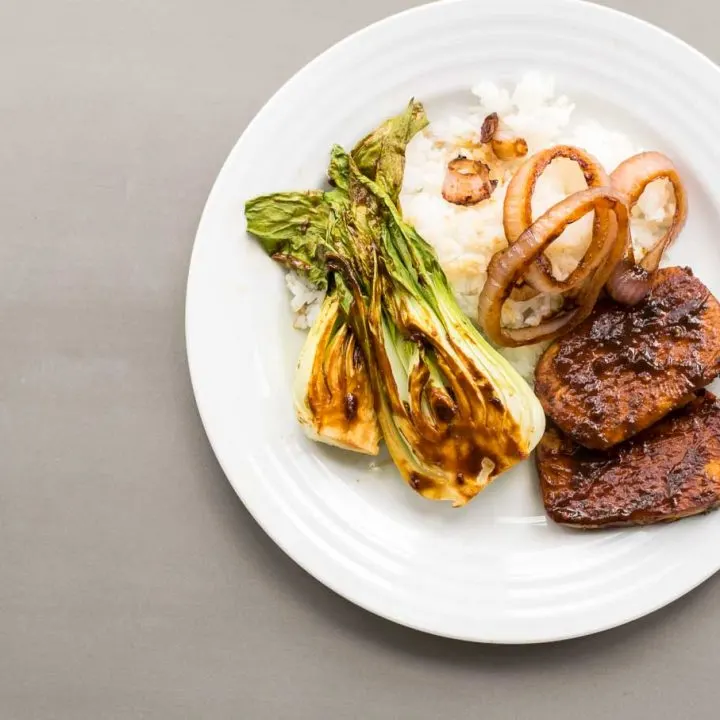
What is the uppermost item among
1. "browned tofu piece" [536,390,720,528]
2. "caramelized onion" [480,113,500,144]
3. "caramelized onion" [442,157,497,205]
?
"caramelized onion" [480,113,500,144]

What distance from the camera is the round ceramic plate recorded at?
335 centimetres

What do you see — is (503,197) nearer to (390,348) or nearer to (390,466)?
(390,348)

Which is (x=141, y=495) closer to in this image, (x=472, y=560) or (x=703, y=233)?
(x=472, y=560)

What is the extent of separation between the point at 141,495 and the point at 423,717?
1.61m

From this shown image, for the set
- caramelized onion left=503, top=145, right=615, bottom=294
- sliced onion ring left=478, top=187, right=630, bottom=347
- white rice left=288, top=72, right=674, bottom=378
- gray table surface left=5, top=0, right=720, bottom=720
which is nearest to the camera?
sliced onion ring left=478, top=187, right=630, bottom=347

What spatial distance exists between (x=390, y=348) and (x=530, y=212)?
0.79 metres

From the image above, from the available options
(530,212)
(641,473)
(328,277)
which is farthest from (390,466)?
(530,212)

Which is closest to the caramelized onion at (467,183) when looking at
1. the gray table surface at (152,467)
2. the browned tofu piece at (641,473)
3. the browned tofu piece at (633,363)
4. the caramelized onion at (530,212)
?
the caramelized onion at (530,212)

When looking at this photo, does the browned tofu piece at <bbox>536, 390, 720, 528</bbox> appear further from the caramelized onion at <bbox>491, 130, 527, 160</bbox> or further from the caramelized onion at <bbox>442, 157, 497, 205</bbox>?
the caramelized onion at <bbox>491, 130, 527, 160</bbox>

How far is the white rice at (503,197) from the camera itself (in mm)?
3486

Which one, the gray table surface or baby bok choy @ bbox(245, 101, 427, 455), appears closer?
baby bok choy @ bbox(245, 101, 427, 455)

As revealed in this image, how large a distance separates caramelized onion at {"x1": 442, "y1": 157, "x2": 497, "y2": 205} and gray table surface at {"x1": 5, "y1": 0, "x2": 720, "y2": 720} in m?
0.93

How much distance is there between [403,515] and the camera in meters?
3.49

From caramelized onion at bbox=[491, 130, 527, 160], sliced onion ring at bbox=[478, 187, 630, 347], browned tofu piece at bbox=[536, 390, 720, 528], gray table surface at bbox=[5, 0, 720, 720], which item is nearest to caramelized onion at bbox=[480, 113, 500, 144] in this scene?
caramelized onion at bbox=[491, 130, 527, 160]
